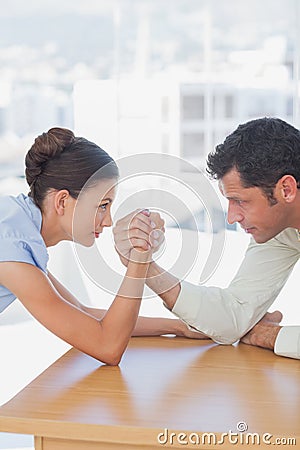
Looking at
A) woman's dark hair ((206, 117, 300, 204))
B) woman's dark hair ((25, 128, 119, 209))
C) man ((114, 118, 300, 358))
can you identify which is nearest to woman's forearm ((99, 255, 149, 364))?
man ((114, 118, 300, 358))

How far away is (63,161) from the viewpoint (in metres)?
1.54

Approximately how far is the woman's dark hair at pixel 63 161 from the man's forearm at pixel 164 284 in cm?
23

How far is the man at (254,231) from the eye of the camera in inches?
61.9

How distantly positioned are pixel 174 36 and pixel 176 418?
411 centimetres

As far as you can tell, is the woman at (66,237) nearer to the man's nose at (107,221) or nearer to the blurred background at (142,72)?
the man's nose at (107,221)

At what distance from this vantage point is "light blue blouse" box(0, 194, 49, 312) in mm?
1454

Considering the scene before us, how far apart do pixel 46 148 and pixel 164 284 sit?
14.6 inches

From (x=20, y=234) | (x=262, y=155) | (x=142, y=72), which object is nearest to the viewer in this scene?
(x=20, y=234)

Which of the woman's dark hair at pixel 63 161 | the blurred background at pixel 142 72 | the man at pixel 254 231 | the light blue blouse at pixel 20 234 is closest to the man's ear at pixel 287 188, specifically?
the man at pixel 254 231

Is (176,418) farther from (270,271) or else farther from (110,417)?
(270,271)

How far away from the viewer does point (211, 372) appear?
136 cm

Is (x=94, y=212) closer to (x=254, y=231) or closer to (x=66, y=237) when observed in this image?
(x=66, y=237)

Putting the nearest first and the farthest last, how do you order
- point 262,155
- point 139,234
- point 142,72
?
1. point 139,234
2. point 262,155
3. point 142,72

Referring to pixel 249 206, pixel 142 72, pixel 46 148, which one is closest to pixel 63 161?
pixel 46 148
